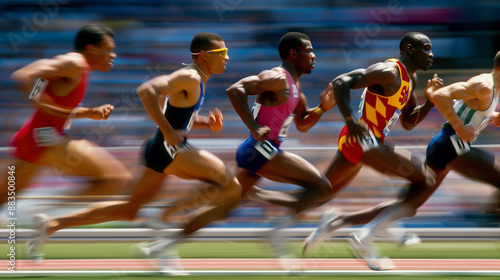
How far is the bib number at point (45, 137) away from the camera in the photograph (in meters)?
5.16

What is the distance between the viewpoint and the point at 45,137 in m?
Answer: 5.17

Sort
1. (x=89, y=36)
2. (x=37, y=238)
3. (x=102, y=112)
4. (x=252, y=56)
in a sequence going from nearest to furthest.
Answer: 1. (x=102, y=112)
2. (x=37, y=238)
3. (x=89, y=36)
4. (x=252, y=56)

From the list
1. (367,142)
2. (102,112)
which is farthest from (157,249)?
(367,142)

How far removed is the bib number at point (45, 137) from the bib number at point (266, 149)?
4.85 feet

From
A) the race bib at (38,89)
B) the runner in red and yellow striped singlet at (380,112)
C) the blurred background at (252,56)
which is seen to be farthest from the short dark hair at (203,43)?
the blurred background at (252,56)

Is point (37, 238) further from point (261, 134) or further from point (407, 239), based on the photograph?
point (407, 239)

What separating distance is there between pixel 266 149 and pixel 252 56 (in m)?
3.06

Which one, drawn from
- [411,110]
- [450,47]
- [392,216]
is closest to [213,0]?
[450,47]

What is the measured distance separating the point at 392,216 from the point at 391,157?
0.46 metres

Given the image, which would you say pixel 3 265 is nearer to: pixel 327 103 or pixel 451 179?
pixel 327 103

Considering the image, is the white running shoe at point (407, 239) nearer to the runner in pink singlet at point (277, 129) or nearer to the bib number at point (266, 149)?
the runner in pink singlet at point (277, 129)

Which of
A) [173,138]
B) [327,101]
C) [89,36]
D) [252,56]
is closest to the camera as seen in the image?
[173,138]

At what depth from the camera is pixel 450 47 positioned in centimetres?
820

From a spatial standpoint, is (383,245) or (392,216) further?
(383,245)
